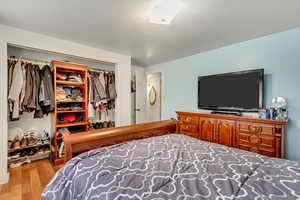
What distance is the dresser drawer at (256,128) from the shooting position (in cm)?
186

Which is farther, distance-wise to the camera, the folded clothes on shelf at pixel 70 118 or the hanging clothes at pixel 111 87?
the hanging clothes at pixel 111 87

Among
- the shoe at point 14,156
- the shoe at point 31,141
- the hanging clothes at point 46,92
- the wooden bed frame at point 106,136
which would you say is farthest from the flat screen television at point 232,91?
the shoe at point 14,156

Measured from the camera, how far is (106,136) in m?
1.40

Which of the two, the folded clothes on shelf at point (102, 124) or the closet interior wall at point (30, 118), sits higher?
the closet interior wall at point (30, 118)

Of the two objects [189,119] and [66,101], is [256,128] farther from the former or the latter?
[66,101]

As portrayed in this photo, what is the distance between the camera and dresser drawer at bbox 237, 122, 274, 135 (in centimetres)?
186

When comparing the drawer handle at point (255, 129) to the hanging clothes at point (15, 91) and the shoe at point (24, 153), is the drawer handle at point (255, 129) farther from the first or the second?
the shoe at point (24, 153)

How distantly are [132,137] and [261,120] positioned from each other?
176 cm

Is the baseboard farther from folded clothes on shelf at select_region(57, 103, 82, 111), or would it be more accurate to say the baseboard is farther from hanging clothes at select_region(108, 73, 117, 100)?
hanging clothes at select_region(108, 73, 117, 100)

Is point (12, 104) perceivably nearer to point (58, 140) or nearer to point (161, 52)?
point (58, 140)

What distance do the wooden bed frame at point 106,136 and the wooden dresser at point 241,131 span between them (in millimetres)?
564

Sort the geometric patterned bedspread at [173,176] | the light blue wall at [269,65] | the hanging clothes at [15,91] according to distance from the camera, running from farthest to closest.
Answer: the hanging clothes at [15,91]
the light blue wall at [269,65]
the geometric patterned bedspread at [173,176]

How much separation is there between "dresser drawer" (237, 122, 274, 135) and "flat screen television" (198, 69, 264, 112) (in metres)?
0.33

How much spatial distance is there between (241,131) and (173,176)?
1764 mm
